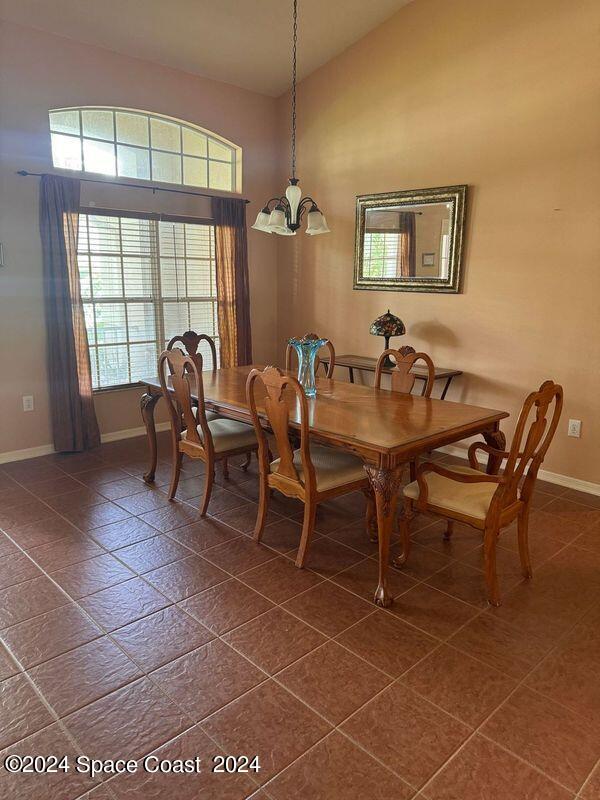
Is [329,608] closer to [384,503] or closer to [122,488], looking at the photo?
[384,503]

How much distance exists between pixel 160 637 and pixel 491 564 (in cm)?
139

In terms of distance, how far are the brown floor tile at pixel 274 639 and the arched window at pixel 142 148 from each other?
3.67 metres

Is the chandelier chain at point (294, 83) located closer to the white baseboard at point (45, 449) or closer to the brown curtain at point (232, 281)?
the brown curtain at point (232, 281)

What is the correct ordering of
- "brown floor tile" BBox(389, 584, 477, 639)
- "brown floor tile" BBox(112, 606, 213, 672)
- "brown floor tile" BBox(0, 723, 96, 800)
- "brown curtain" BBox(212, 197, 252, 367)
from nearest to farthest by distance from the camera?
"brown floor tile" BBox(0, 723, 96, 800)
"brown floor tile" BBox(112, 606, 213, 672)
"brown floor tile" BBox(389, 584, 477, 639)
"brown curtain" BBox(212, 197, 252, 367)

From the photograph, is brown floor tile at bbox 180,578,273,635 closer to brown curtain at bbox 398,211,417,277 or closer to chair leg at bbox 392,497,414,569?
chair leg at bbox 392,497,414,569

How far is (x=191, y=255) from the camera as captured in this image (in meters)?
5.02

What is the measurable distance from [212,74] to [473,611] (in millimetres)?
4682

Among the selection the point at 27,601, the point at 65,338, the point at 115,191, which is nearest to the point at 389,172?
the point at 115,191

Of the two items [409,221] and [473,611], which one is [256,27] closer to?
[409,221]

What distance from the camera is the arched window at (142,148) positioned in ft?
13.9

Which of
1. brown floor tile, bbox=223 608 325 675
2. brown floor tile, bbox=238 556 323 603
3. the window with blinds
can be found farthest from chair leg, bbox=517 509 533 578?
the window with blinds

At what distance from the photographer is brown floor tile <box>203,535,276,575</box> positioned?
8.90 feet

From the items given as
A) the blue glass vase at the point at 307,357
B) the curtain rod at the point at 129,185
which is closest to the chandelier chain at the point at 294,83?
the curtain rod at the point at 129,185

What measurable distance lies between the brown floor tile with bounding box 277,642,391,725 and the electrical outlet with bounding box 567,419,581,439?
95.3 inches
